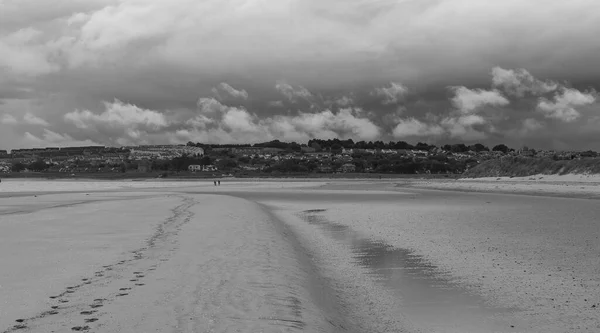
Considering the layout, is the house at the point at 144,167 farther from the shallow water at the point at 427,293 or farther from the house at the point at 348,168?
the shallow water at the point at 427,293

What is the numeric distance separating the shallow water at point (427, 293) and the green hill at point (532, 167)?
1871 inches

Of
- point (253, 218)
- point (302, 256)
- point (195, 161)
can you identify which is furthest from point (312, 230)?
point (195, 161)

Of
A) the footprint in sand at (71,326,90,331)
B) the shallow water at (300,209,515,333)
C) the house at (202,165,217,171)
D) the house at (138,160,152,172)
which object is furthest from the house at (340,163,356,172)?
the footprint in sand at (71,326,90,331)

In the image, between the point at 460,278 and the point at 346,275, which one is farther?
the point at 346,275

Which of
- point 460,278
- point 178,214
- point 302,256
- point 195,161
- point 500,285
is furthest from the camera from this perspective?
point 195,161

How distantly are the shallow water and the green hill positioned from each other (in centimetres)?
4753

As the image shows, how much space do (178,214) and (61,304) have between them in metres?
16.9

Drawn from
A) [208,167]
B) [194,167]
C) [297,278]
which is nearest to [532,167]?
[297,278]

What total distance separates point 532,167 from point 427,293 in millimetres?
63734

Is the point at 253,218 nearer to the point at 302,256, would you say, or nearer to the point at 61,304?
the point at 302,256

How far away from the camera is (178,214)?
79.4ft

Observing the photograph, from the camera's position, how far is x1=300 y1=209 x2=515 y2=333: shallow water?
8.02m

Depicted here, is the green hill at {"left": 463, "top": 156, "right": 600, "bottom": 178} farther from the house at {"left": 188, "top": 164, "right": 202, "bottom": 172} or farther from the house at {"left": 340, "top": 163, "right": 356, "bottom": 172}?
the house at {"left": 188, "top": 164, "right": 202, "bottom": 172}

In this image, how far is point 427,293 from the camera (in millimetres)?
9859
